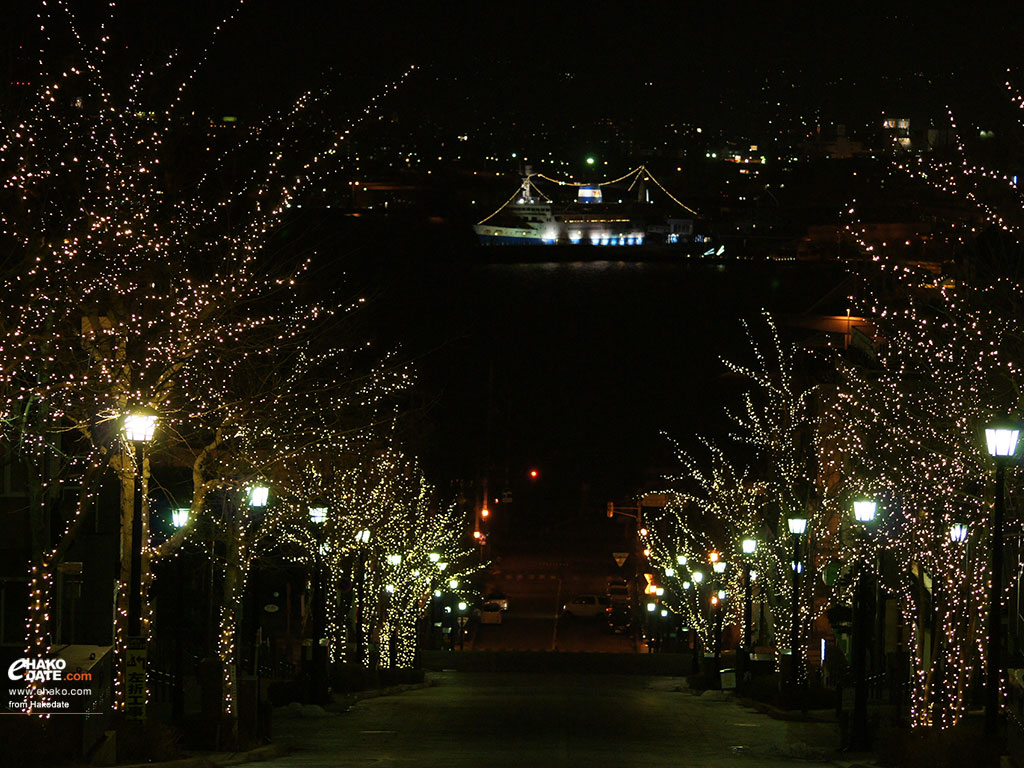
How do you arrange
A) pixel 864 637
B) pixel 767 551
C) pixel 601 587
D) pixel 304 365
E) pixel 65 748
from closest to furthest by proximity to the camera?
pixel 65 748 < pixel 864 637 < pixel 304 365 < pixel 767 551 < pixel 601 587

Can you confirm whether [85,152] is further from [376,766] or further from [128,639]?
[376,766]

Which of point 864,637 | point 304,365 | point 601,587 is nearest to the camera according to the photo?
point 864,637

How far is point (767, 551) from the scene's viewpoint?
133 feet

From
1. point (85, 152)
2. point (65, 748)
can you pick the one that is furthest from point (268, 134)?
point (65, 748)

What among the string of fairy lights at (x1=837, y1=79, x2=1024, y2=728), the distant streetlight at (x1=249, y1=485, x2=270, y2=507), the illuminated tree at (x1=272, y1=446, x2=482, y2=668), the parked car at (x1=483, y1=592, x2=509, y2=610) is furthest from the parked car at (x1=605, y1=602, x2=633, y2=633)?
the distant streetlight at (x1=249, y1=485, x2=270, y2=507)

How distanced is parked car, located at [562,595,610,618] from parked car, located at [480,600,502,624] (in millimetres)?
3795

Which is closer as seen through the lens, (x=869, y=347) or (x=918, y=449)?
(x=918, y=449)

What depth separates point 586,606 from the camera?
70.0 m

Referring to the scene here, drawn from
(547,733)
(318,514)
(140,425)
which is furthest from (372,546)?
(140,425)

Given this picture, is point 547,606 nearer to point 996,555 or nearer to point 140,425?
point 996,555

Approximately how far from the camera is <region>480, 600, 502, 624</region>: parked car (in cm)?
6775

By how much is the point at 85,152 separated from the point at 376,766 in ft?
28.7

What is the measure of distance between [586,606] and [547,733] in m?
48.0

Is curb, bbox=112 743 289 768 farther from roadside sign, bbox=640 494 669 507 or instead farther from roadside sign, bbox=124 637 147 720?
roadside sign, bbox=640 494 669 507
